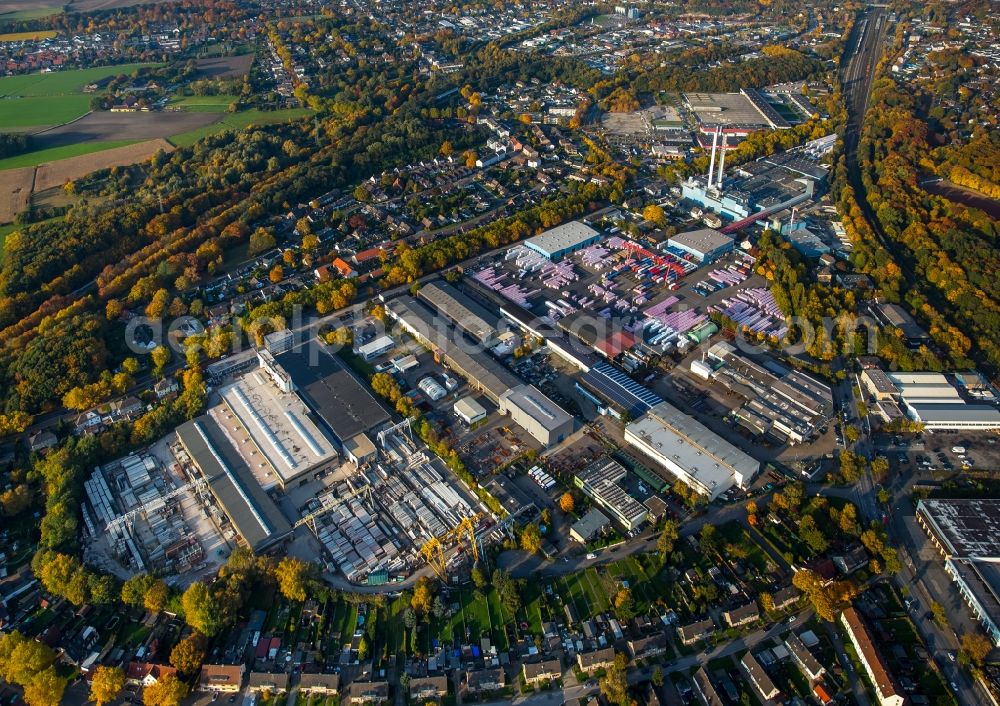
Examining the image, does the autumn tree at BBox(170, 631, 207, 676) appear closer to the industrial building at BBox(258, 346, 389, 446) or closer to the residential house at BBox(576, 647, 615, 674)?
the industrial building at BBox(258, 346, 389, 446)

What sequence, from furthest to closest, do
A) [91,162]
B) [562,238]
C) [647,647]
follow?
[91,162] < [562,238] < [647,647]


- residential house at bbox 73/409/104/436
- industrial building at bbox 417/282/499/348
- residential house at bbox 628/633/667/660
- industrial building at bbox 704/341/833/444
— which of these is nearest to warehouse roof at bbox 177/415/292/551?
residential house at bbox 73/409/104/436

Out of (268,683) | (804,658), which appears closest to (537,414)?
(804,658)

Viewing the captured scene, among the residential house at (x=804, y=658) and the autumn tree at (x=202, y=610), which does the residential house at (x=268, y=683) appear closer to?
the autumn tree at (x=202, y=610)

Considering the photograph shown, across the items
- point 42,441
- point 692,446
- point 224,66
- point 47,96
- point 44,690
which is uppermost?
point 47,96

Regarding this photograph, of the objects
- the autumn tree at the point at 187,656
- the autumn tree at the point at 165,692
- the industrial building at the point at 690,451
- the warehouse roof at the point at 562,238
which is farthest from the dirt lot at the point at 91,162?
the industrial building at the point at 690,451

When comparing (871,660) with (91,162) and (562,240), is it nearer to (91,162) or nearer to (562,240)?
(562,240)
